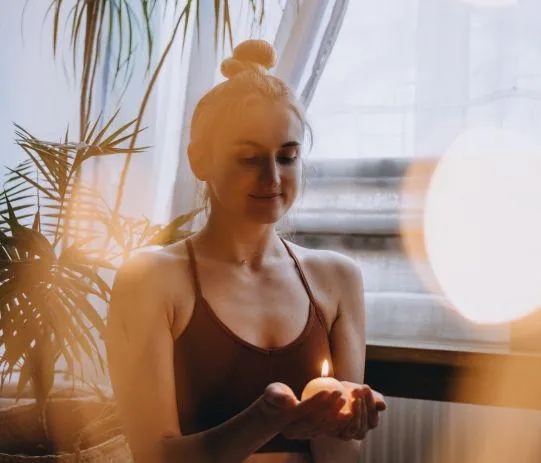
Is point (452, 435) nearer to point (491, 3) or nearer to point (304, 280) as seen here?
point (304, 280)

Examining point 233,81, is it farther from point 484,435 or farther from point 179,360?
point 484,435

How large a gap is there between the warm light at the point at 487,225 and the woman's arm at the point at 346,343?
26.0 inches

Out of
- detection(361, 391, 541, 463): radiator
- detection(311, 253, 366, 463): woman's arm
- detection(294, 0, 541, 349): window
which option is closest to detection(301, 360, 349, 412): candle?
detection(311, 253, 366, 463): woman's arm

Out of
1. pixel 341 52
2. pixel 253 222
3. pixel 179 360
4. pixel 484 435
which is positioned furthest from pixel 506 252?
pixel 179 360

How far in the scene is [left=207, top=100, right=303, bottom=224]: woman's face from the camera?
3.35ft

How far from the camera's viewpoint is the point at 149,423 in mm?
971

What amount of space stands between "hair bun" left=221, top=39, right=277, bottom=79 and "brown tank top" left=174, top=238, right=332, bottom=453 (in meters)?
0.39

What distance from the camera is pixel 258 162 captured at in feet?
3.37

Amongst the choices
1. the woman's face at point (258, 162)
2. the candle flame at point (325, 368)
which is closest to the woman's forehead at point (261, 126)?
the woman's face at point (258, 162)

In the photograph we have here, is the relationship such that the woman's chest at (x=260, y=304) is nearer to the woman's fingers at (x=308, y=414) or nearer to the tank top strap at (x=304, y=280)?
the tank top strap at (x=304, y=280)

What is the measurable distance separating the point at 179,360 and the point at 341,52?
1.28 metres

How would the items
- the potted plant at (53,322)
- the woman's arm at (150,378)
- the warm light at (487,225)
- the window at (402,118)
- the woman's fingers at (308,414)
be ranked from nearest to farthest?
1. the woman's fingers at (308,414)
2. the woman's arm at (150,378)
3. the potted plant at (53,322)
4. the warm light at (487,225)
5. the window at (402,118)

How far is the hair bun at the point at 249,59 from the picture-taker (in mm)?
1100

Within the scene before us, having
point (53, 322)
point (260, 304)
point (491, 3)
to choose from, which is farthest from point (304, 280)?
point (491, 3)
